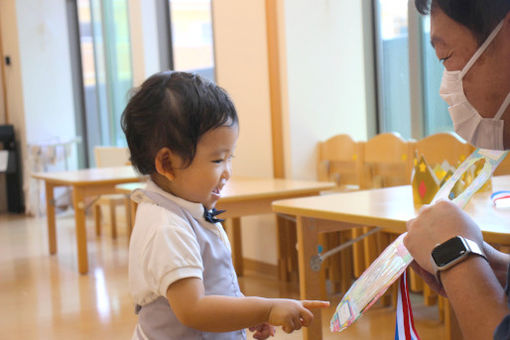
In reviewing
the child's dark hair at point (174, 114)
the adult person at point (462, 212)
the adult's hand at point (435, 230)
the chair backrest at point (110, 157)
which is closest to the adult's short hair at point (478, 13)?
the adult person at point (462, 212)

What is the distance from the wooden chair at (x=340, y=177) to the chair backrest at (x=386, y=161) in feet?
0.19

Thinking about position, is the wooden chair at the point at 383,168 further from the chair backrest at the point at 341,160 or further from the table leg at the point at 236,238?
the table leg at the point at 236,238

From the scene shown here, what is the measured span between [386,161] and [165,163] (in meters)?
2.56

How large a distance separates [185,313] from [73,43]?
830 cm

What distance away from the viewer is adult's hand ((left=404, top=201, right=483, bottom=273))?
42.9 inches

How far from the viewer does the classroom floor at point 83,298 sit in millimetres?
3236

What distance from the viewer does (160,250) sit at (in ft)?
3.86

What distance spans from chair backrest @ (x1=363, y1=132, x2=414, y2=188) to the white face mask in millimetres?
2143

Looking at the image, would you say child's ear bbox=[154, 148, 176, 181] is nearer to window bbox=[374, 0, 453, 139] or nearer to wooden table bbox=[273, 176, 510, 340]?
wooden table bbox=[273, 176, 510, 340]

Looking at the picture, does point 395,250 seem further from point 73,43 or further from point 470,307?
point 73,43

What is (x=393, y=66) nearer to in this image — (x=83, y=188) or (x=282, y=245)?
(x=282, y=245)

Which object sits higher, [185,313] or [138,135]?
[138,135]

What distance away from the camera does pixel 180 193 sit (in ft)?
4.28

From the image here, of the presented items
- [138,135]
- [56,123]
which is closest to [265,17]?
[138,135]
